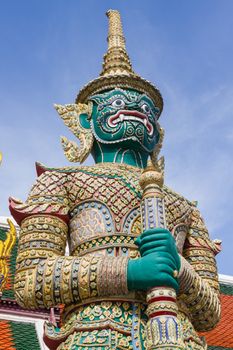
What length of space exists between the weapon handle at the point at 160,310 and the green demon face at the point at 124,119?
1070 mm

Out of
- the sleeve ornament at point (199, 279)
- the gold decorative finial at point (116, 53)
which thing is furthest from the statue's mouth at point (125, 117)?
the sleeve ornament at point (199, 279)

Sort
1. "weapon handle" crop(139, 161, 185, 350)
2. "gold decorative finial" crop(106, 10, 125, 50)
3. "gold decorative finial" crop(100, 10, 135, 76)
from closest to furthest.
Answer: "weapon handle" crop(139, 161, 185, 350) → "gold decorative finial" crop(100, 10, 135, 76) → "gold decorative finial" crop(106, 10, 125, 50)

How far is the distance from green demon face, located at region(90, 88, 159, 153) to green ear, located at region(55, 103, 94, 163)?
10 centimetres

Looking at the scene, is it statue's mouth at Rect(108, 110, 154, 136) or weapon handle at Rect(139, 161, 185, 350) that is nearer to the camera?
weapon handle at Rect(139, 161, 185, 350)

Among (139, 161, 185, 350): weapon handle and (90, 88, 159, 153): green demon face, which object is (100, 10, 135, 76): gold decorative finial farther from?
(139, 161, 185, 350): weapon handle

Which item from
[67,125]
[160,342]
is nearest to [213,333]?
[67,125]

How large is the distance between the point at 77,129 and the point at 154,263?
205 centimetres

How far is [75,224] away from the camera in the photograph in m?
4.50

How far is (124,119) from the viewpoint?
5121 millimetres

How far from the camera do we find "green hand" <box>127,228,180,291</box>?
3.79m

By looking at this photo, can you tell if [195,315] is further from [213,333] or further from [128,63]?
[213,333]

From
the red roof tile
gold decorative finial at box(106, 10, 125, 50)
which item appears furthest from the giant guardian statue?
the red roof tile

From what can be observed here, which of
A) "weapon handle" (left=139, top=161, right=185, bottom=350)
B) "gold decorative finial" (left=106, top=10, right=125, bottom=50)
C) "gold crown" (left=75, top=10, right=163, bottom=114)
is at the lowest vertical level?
"weapon handle" (left=139, top=161, right=185, bottom=350)

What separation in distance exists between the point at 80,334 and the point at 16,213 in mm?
1148
